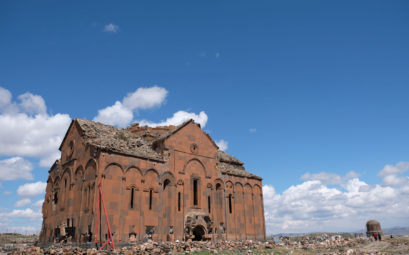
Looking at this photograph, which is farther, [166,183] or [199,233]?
[199,233]

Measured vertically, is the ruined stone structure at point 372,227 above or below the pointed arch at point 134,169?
below

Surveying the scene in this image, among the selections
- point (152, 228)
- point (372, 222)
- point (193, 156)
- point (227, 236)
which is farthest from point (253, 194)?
point (372, 222)

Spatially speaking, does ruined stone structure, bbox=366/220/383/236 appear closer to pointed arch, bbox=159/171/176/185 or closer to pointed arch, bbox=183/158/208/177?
pointed arch, bbox=183/158/208/177

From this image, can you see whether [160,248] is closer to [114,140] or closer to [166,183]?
[166,183]

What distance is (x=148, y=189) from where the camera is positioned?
77.4 ft

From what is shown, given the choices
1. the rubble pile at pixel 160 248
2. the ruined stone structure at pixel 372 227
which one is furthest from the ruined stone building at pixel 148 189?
the ruined stone structure at pixel 372 227

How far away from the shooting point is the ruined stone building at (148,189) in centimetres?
2173

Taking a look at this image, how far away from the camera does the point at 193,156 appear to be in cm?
2770

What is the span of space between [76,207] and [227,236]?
1330 centimetres

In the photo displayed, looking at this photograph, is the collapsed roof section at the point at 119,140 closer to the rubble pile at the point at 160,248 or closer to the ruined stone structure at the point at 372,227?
the rubble pile at the point at 160,248

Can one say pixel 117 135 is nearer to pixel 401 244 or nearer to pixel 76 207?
pixel 76 207

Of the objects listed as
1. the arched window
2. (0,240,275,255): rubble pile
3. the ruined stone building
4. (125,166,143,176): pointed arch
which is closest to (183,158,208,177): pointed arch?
the ruined stone building

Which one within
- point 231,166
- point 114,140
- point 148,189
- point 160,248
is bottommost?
point 160,248

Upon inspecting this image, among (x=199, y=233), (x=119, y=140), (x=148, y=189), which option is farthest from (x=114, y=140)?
(x=199, y=233)
